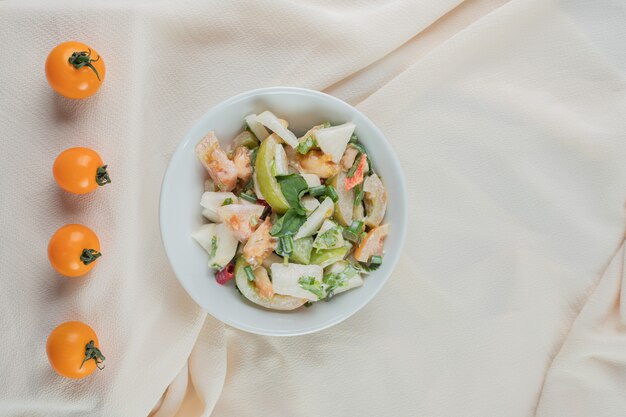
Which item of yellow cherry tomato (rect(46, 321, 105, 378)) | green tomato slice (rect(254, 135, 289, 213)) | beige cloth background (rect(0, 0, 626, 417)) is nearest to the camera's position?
green tomato slice (rect(254, 135, 289, 213))

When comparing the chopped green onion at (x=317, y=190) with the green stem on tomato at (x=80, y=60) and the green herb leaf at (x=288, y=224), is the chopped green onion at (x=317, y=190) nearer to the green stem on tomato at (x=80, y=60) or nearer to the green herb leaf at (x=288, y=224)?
the green herb leaf at (x=288, y=224)

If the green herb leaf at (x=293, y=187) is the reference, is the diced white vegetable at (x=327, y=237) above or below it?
below

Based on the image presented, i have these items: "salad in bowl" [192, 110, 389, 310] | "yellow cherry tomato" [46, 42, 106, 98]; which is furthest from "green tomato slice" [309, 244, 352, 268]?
"yellow cherry tomato" [46, 42, 106, 98]

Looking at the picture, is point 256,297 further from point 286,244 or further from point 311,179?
point 311,179

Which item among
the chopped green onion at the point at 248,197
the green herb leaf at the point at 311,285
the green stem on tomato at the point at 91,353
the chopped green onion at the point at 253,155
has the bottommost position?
the green stem on tomato at the point at 91,353

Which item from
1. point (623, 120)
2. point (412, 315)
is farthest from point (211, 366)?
point (623, 120)

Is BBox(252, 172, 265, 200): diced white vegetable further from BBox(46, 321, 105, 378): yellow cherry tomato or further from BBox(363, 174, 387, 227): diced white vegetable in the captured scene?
BBox(46, 321, 105, 378): yellow cherry tomato

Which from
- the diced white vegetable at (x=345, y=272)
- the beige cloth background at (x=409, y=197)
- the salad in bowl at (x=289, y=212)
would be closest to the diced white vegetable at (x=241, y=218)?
the salad in bowl at (x=289, y=212)

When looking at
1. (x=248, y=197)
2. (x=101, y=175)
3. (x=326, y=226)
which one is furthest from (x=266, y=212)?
(x=101, y=175)
